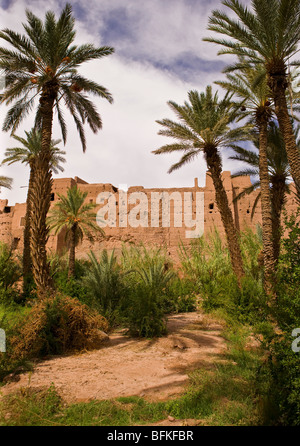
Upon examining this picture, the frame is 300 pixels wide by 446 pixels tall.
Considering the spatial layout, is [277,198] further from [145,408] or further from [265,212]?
[145,408]

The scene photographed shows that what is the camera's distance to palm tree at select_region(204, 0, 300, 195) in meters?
9.45

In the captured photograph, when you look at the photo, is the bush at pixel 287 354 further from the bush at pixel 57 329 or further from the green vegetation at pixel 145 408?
the bush at pixel 57 329

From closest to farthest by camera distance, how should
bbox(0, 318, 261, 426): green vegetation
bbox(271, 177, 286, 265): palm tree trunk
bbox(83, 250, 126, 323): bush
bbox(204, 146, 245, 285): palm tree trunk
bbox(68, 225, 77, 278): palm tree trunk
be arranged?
bbox(0, 318, 261, 426): green vegetation, bbox(83, 250, 126, 323): bush, bbox(204, 146, 245, 285): palm tree trunk, bbox(271, 177, 286, 265): palm tree trunk, bbox(68, 225, 77, 278): palm tree trunk

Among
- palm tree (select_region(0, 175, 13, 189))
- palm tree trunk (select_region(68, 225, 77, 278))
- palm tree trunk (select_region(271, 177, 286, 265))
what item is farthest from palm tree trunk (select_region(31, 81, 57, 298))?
palm tree (select_region(0, 175, 13, 189))

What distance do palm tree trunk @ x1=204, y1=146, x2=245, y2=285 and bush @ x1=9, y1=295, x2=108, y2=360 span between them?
6187mm

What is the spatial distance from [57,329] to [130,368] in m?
2.20

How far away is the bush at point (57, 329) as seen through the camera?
6.95 meters

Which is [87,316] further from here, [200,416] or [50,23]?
[50,23]

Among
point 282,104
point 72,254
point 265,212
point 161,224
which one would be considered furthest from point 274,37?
point 161,224

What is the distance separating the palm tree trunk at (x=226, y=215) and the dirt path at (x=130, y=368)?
4.02 m

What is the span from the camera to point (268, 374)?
466 centimetres

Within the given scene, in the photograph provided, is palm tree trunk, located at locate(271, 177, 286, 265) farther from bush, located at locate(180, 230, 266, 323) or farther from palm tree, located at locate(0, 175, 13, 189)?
palm tree, located at locate(0, 175, 13, 189)

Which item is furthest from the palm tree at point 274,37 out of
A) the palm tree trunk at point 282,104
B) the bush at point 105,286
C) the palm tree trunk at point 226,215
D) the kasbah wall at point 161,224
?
the kasbah wall at point 161,224

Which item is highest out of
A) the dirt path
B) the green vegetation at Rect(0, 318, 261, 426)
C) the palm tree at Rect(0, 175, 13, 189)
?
the palm tree at Rect(0, 175, 13, 189)
